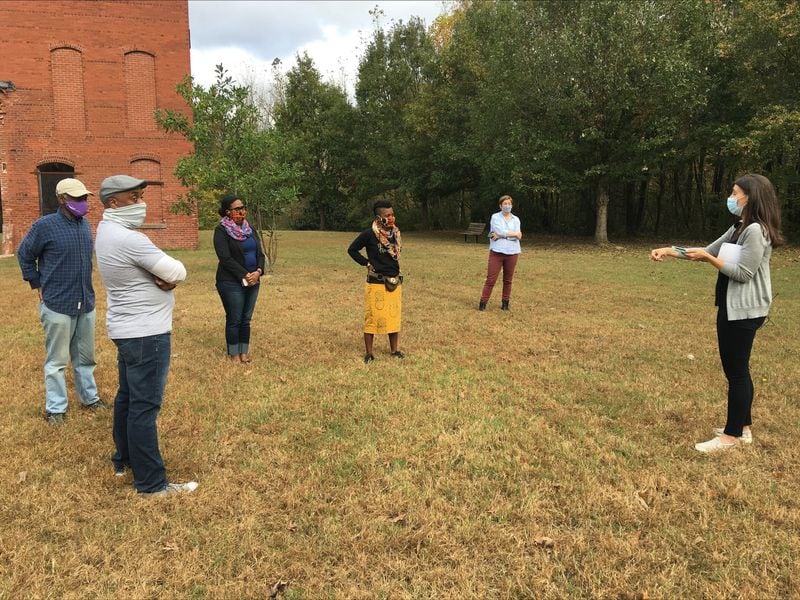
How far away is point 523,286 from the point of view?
472 inches

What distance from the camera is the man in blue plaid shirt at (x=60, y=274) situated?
4.56m

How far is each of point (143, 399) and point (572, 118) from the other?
21.0 metres

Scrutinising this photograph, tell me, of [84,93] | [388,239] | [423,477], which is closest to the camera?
[423,477]

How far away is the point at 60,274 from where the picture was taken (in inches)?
181

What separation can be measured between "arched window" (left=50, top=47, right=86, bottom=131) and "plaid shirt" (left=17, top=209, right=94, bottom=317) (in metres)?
18.6

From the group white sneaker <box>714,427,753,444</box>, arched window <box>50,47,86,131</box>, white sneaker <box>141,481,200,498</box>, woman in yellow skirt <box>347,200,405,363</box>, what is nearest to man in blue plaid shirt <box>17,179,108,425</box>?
white sneaker <box>141,481,200,498</box>

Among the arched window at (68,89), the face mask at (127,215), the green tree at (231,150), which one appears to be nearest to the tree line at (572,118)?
the green tree at (231,150)

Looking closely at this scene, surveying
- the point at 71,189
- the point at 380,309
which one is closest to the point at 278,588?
the point at 71,189

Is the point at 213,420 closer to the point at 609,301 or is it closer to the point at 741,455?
the point at 741,455

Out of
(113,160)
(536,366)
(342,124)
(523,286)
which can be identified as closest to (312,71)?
(342,124)

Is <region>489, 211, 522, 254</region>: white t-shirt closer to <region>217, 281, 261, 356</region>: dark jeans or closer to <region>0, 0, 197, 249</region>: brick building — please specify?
<region>217, 281, 261, 356</region>: dark jeans

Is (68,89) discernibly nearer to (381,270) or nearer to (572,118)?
(572,118)

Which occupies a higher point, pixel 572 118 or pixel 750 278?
pixel 572 118

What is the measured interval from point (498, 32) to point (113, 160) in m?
17.4
